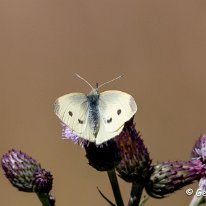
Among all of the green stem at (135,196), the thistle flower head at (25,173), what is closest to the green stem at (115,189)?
the green stem at (135,196)

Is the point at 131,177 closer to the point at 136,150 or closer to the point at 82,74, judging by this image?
the point at 136,150

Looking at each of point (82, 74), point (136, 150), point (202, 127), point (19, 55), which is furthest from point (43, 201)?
point (19, 55)

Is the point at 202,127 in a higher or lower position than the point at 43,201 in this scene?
lower

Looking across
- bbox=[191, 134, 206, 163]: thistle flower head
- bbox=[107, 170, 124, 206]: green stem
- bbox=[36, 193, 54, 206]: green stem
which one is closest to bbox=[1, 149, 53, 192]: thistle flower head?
bbox=[36, 193, 54, 206]: green stem

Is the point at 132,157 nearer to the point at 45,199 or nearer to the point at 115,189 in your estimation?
the point at 115,189

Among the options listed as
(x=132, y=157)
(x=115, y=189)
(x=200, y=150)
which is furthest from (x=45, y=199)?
(x=200, y=150)
